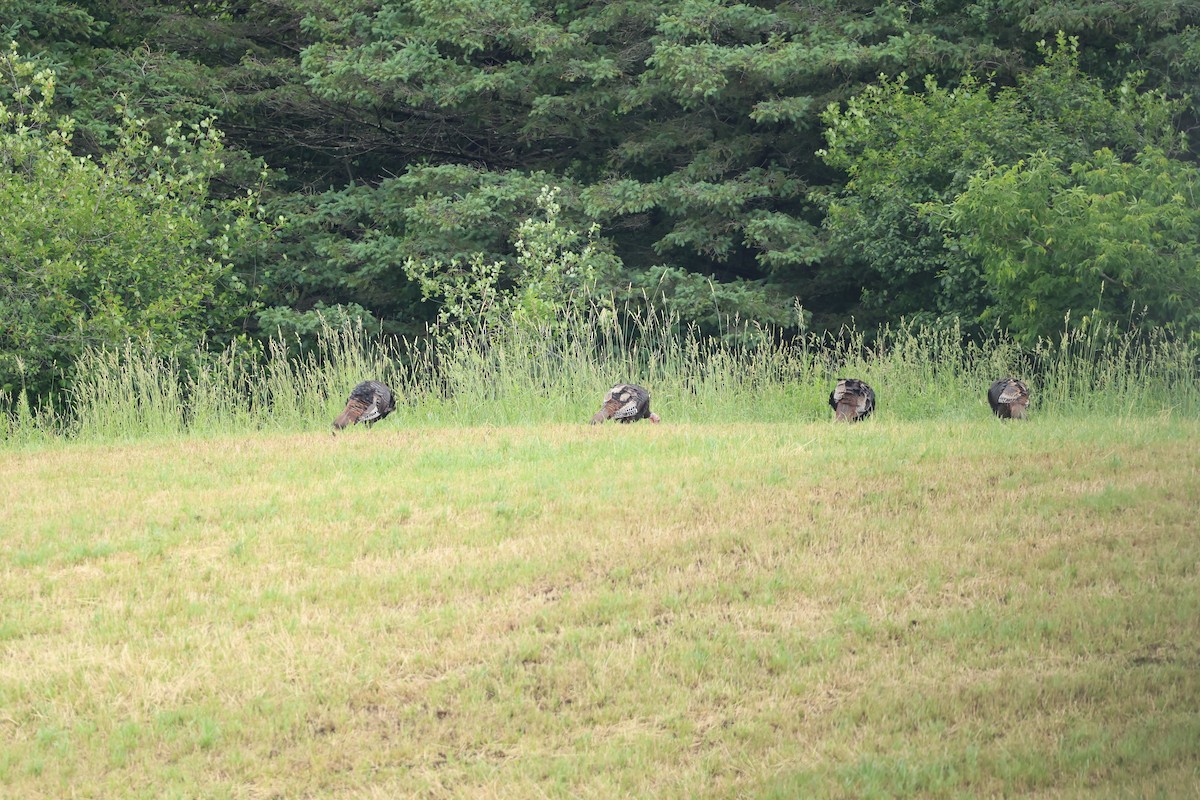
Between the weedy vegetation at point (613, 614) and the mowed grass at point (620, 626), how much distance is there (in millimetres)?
17

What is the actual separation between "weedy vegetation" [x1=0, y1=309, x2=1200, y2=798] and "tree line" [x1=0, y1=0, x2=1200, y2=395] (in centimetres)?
477

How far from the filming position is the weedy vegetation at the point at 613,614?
441cm

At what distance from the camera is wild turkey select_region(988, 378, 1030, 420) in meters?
9.86

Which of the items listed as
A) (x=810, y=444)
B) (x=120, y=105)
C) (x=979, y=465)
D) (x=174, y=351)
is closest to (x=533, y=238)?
(x=174, y=351)

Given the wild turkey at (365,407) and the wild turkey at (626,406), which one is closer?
the wild turkey at (626,406)

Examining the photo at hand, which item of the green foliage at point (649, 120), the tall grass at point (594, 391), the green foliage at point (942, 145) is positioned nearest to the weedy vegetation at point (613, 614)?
the tall grass at point (594, 391)

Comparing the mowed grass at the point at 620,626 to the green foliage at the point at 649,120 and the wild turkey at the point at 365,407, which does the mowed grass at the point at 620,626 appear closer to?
the wild turkey at the point at 365,407

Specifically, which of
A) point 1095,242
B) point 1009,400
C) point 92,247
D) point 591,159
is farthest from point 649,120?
point 1009,400

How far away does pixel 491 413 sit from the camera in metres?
11.1

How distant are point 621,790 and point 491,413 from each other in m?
7.08

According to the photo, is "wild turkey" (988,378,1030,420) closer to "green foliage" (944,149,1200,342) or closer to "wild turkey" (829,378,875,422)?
"wild turkey" (829,378,875,422)

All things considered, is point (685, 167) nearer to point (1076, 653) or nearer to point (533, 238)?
point (533, 238)

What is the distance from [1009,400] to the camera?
986cm

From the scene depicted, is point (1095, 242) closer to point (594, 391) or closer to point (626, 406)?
point (594, 391)
